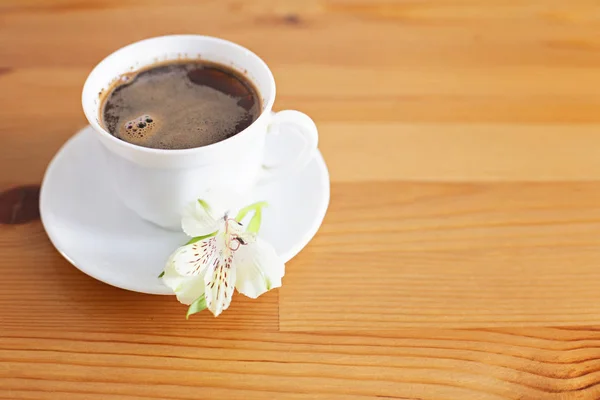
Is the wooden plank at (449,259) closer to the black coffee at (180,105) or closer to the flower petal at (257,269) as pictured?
the flower petal at (257,269)

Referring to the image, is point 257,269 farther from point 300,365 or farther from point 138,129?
point 138,129

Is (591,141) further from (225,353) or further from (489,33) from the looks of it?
(225,353)

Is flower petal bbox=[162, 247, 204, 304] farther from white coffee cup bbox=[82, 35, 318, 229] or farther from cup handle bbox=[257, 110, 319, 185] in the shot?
cup handle bbox=[257, 110, 319, 185]

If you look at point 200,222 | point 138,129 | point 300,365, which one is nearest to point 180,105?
point 138,129

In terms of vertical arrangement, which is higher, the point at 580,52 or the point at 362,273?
the point at 580,52

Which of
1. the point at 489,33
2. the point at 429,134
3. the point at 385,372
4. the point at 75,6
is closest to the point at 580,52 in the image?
the point at 489,33

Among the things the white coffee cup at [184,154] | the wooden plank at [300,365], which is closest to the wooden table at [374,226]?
the wooden plank at [300,365]
